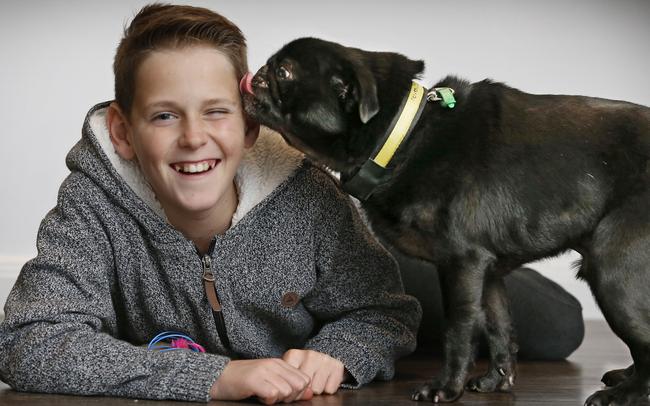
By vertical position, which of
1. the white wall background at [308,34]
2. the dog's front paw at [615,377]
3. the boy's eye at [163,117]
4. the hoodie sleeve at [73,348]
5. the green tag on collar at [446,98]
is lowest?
the dog's front paw at [615,377]

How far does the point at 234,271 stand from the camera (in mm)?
1878

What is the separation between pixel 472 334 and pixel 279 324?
47 cm

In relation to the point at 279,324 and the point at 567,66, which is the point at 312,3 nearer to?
the point at 567,66

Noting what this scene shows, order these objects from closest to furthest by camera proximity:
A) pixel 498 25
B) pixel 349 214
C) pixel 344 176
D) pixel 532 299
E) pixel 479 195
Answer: pixel 479 195
pixel 344 176
pixel 349 214
pixel 532 299
pixel 498 25

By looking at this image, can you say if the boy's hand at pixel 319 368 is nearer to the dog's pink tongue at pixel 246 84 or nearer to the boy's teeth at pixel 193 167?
the boy's teeth at pixel 193 167

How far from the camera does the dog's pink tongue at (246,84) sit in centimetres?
179

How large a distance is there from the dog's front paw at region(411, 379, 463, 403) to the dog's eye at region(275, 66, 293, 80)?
0.59 meters

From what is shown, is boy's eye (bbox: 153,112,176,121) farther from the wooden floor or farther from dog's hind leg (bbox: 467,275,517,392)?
dog's hind leg (bbox: 467,275,517,392)

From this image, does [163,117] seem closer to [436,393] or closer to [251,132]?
[251,132]

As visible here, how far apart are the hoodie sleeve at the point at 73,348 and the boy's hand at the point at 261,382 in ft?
0.08

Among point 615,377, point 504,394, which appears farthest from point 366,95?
point 615,377

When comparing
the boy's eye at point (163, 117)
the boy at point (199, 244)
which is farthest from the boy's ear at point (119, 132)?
the boy's eye at point (163, 117)

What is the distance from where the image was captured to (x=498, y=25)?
341 centimetres

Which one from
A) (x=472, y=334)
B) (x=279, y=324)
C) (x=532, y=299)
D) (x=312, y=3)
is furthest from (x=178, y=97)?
(x=312, y=3)
